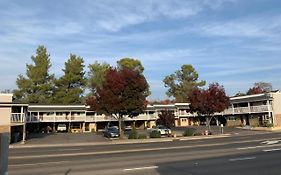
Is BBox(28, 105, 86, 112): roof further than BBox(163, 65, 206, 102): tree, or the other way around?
BBox(163, 65, 206, 102): tree

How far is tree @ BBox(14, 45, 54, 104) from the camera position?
76.2m

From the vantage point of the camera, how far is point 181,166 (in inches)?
625

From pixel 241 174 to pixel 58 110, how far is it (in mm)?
57893

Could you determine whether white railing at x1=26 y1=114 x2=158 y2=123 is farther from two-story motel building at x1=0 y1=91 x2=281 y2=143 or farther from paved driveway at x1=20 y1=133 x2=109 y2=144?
paved driveway at x1=20 y1=133 x2=109 y2=144

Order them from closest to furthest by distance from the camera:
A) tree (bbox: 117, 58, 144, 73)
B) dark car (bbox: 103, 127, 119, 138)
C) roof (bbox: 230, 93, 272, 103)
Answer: dark car (bbox: 103, 127, 119, 138) < roof (bbox: 230, 93, 272, 103) < tree (bbox: 117, 58, 144, 73)

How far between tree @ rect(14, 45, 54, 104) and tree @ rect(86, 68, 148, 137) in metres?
35.0

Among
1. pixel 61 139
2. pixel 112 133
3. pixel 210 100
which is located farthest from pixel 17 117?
pixel 210 100

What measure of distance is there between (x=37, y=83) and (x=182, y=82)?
48.6 m

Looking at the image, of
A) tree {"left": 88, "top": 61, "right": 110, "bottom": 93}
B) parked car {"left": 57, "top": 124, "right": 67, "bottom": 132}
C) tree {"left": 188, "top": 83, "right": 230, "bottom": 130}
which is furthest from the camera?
tree {"left": 88, "top": 61, "right": 110, "bottom": 93}

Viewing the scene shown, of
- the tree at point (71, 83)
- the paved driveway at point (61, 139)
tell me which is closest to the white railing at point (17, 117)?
the paved driveway at point (61, 139)

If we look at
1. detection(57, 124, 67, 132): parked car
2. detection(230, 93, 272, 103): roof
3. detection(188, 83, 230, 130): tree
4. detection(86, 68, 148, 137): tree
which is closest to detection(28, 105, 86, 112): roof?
detection(57, 124, 67, 132): parked car

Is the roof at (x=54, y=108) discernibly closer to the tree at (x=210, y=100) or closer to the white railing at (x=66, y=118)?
the white railing at (x=66, y=118)

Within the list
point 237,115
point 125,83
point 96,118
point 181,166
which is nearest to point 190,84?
point 237,115

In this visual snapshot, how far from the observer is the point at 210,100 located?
52.9 metres
